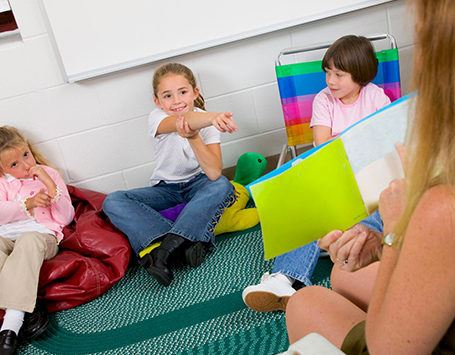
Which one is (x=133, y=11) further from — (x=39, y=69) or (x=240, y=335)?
(x=240, y=335)

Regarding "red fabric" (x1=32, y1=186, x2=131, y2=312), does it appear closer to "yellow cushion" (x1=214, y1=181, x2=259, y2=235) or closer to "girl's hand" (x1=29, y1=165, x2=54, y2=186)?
"girl's hand" (x1=29, y1=165, x2=54, y2=186)

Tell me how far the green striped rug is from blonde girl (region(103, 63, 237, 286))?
0.28 feet

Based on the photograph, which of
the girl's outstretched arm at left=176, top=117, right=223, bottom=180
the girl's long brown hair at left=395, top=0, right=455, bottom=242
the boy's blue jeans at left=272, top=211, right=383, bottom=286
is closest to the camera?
the girl's long brown hair at left=395, top=0, right=455, bottom=242

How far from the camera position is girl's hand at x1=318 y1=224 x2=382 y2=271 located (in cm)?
101

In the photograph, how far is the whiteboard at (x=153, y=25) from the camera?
2459 mm

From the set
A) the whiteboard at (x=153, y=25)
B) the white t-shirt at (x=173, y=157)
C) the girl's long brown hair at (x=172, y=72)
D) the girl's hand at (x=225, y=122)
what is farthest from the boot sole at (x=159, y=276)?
the whiteboard at (x=153, y=25)

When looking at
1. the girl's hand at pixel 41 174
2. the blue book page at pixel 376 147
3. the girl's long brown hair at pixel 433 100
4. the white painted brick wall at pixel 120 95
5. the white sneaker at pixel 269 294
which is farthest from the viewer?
the white painted brick wall at pixel 120 95

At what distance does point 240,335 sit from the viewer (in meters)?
1.75

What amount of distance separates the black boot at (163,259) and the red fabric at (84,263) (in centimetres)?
15

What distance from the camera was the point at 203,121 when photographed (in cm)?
194

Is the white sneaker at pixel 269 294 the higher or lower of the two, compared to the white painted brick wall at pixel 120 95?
lower

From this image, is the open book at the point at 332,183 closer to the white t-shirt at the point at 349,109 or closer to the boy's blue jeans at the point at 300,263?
the boy's blue jeans at the point at 300,263

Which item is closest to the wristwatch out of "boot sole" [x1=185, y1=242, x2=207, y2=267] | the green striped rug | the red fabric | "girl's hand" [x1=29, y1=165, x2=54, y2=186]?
the green striped rug

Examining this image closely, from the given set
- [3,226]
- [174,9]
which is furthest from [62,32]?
[3,226]
